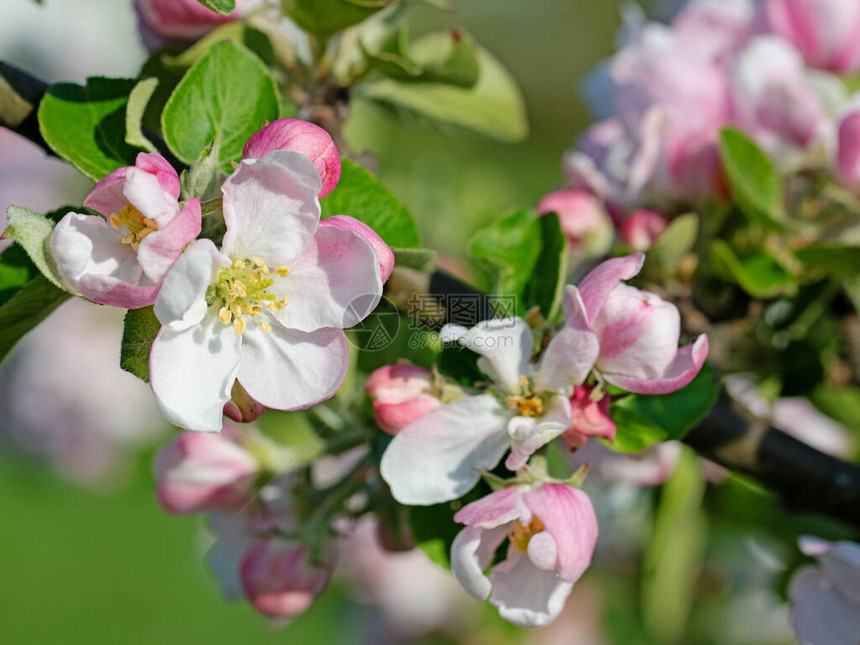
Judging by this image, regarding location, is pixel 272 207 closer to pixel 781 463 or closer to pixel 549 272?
pixel 549 272

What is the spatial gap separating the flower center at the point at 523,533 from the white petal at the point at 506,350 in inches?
3.3

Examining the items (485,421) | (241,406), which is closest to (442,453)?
(485,421)

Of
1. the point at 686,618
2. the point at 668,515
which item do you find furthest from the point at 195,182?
the point at 686,618

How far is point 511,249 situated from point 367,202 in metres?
0.13

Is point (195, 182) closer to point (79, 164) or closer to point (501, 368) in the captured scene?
point (79, 164)

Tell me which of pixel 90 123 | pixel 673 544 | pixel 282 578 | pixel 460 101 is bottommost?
pixel 673 544

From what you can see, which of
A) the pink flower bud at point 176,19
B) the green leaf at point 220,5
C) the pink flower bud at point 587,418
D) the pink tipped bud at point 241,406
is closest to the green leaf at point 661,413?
the pink flower bud at point 587,418

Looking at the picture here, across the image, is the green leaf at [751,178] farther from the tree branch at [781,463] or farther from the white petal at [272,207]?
the white petal at [272,207]

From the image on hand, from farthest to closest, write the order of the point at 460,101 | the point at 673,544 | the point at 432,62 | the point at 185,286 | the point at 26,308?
the point at 673,544, the point at 460,101, the point at 432,62, the point at 26,308, the point at 185,286

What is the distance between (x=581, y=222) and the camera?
0.89 metres

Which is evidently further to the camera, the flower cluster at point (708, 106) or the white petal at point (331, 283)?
the flower cluster at point (708, 106)

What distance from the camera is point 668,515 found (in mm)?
1045

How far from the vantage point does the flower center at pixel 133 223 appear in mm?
495

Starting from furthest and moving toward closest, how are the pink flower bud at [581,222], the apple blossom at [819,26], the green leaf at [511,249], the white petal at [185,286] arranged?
the apple blossom at [819,26], the pink flower bud at [581,222], the green leaf at [511,249], the white petal at [185,286]
